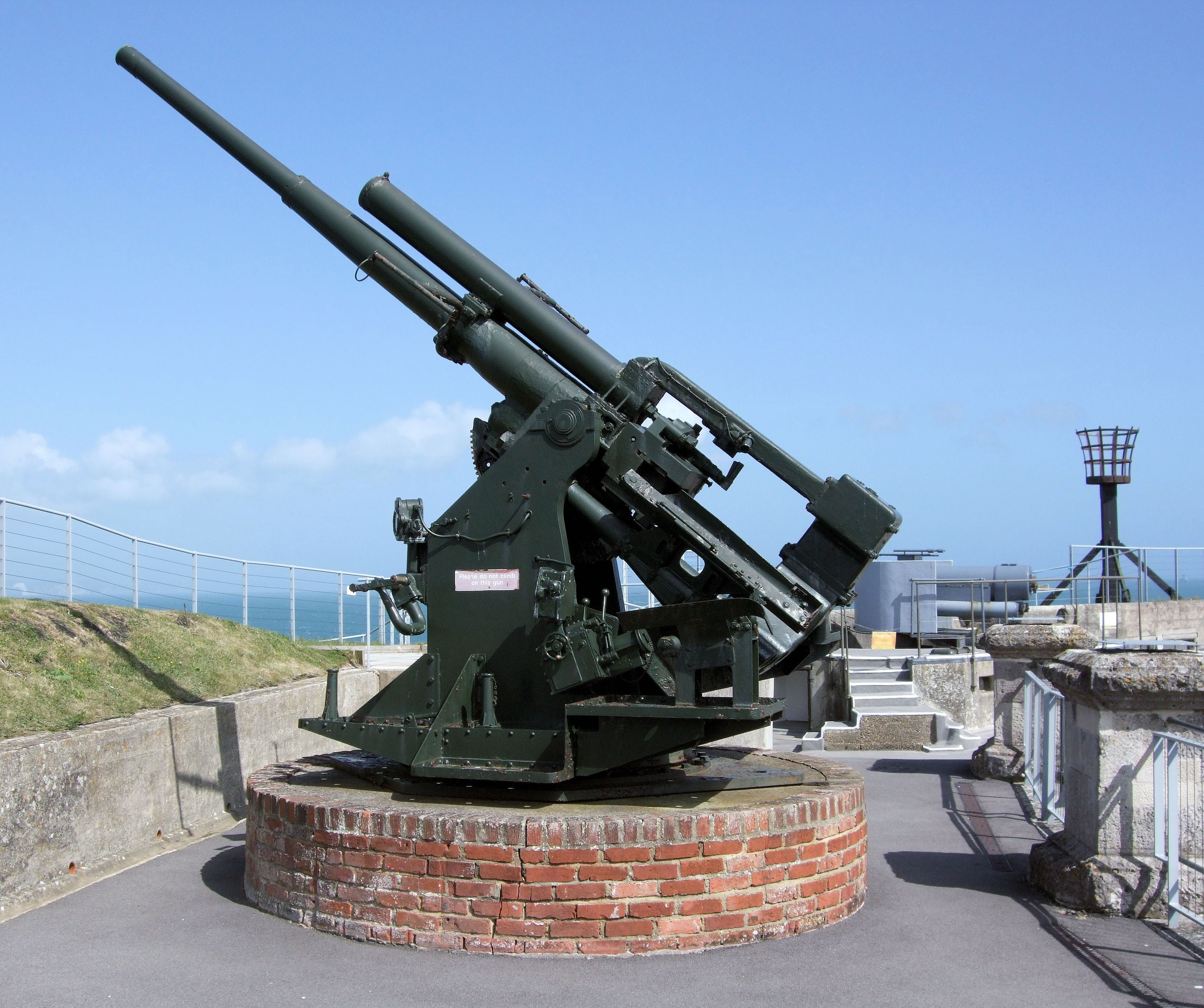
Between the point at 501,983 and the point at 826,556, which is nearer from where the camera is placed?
the point at 501,983

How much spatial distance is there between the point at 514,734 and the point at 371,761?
1591 millimetres

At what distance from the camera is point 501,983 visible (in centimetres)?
546

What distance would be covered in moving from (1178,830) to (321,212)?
6390mm

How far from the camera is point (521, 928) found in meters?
5.85

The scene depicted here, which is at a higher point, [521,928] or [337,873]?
[337,873]

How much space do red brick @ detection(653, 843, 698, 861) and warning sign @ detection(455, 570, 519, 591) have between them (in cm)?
186

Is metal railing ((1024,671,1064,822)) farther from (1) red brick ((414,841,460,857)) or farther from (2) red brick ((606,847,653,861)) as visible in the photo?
(1) red brick ((414,841,460,857))

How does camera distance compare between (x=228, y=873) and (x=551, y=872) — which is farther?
(x=228, y=873)

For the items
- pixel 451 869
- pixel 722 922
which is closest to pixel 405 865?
pixel 451 869

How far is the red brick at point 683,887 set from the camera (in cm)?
591

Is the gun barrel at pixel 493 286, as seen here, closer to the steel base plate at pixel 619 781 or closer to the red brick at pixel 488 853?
the steel base plate at pixel 619 781

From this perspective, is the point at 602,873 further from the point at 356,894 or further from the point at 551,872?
the point at 356,894

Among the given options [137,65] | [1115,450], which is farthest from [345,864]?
[1115,450]

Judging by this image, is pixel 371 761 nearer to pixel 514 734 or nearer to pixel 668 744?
pixel 514 734
